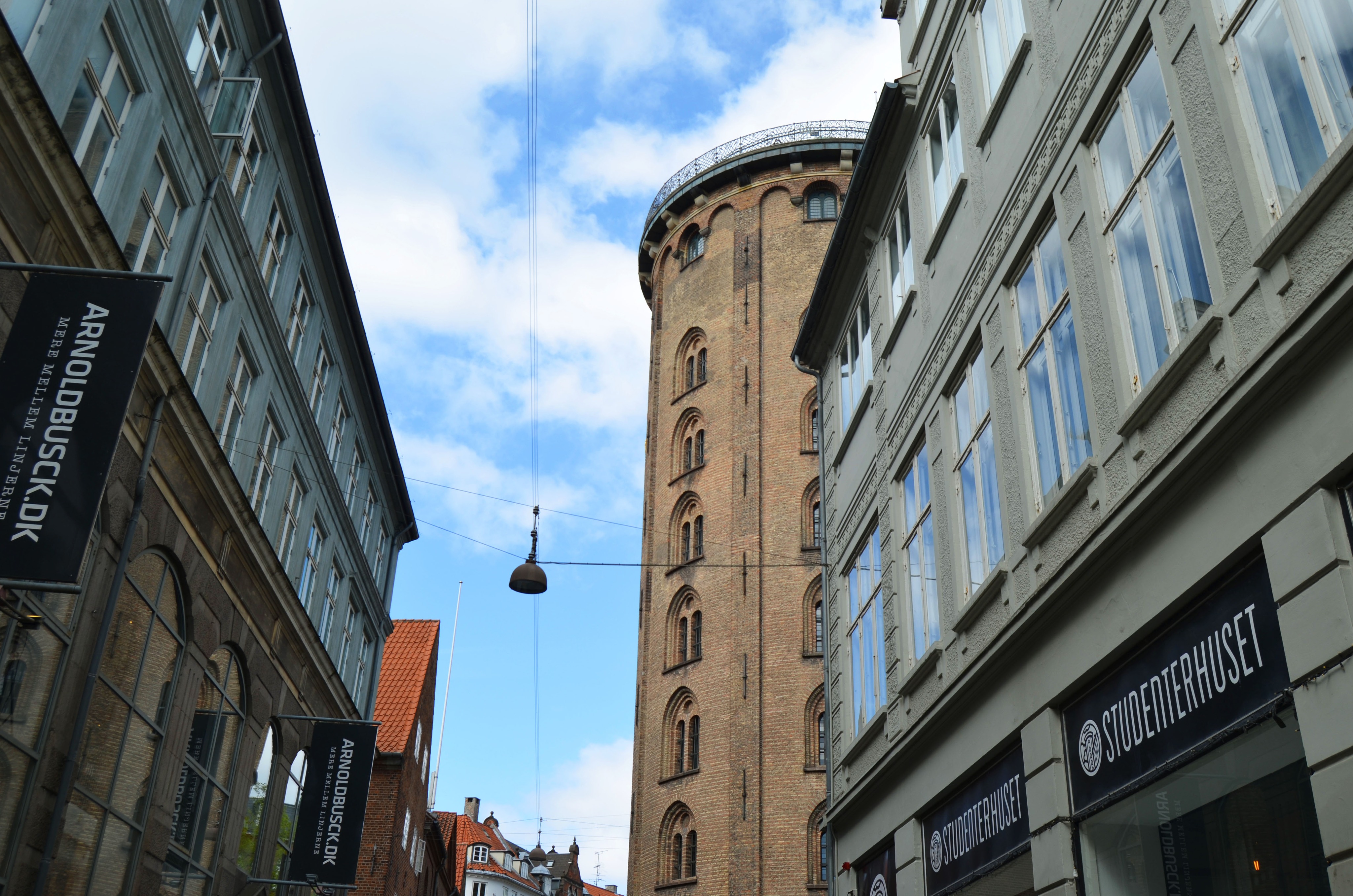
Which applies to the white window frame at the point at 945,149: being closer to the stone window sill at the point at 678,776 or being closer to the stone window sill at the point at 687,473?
the stone window sill at the point at 678,776

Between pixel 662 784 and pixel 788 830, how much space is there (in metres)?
5.59

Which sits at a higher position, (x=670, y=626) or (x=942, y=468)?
(x=670, y=626)

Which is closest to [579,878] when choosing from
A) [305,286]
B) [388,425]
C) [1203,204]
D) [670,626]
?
[670,626]

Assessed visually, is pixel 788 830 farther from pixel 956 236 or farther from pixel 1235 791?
pixel 1235 791

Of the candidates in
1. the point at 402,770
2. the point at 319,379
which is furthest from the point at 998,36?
the point at 402,770

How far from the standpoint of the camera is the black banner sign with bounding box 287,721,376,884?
69.1 ft

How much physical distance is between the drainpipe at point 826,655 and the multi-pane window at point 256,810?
30.9 feet

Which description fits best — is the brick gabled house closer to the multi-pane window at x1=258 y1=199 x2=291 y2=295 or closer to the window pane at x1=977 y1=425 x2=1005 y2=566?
the multi-pane window at x1=258 y1=199 x2=291 y2=295

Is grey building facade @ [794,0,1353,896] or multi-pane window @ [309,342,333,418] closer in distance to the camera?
grey building facade @ [794,0,1353,896]

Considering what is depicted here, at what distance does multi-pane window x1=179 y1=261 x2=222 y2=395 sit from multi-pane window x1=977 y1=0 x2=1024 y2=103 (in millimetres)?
10136

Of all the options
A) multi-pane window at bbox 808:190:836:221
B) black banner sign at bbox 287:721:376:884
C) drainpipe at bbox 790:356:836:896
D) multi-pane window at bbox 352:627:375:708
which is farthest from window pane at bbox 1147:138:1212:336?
multi-pane window at bbox 808:190:836:221

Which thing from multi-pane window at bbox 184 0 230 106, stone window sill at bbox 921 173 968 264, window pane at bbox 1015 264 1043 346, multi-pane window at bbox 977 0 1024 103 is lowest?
window pane at bbox 1015 264 1043 346

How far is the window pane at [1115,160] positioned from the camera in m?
8.70

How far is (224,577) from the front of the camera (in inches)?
682
